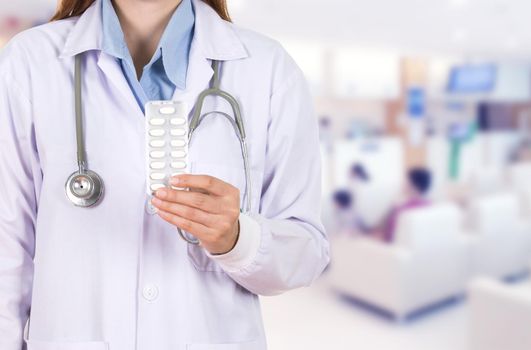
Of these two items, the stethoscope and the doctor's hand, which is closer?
the doctor's hand

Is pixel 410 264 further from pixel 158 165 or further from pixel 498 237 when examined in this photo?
pixel 158 165

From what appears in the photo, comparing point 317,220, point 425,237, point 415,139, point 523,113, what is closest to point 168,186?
point 317,220

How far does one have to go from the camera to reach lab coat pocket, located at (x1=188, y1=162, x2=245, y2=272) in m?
0.89

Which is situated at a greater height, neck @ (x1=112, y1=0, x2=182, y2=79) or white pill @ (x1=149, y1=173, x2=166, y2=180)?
neck @ (x1=112, y1=0, x2=182, y2=79)

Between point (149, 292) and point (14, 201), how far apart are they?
268 millimetres

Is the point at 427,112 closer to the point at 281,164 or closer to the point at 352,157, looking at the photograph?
the point at 352,157

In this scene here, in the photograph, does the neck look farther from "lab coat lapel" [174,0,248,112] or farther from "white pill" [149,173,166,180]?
"white pill" [149,173,166,180]

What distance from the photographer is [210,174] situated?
2.93 feet

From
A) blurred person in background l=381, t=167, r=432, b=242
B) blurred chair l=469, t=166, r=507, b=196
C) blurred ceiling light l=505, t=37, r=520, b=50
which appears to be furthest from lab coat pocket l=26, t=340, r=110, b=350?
blurred ceiling light l=505, t=37, r=520, b=50

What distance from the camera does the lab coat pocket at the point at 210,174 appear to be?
0.89 meters

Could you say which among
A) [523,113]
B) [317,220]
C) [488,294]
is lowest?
[523,113]

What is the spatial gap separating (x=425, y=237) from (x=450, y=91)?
608 centimetres

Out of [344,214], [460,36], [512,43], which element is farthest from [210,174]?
[512,43]

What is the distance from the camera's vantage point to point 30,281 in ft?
3.03
